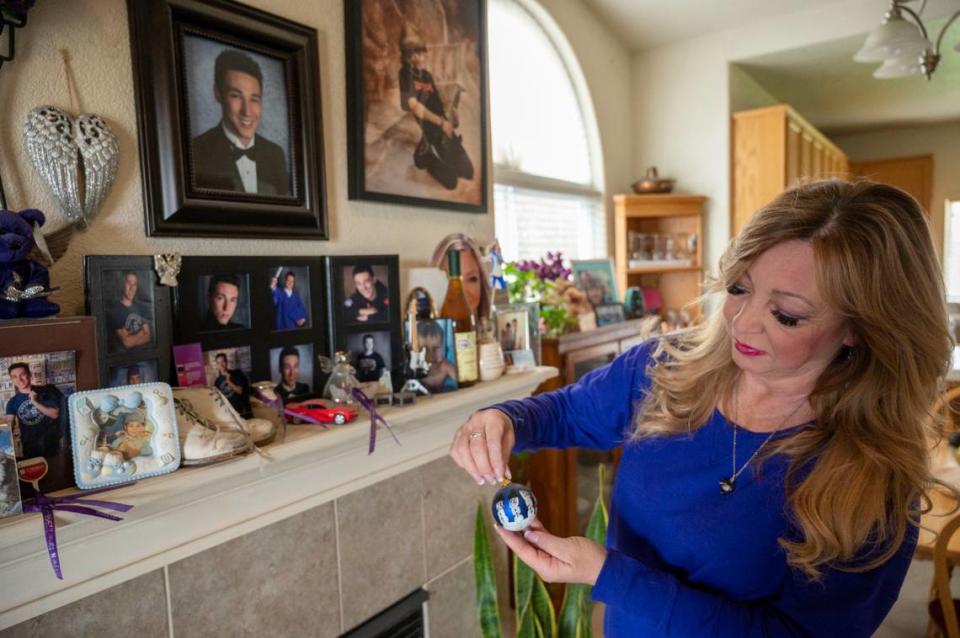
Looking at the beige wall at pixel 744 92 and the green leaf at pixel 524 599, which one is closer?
the green leaf at pixel 524 599

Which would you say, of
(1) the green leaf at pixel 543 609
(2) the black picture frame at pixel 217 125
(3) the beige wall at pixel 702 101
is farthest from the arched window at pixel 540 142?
(1) the green leaf at pixel 543 609

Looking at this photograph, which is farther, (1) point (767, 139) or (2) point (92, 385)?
(1) point (767, 139)

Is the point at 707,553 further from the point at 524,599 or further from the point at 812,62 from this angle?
the point at 812,62

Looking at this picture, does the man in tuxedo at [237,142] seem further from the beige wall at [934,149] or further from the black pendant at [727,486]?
the beige wall at [934,149]

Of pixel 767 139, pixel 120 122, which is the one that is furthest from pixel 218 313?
pixel 767 139

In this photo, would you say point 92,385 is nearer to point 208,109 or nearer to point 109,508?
point 109,508

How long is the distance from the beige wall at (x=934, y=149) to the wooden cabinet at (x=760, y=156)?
3.43m

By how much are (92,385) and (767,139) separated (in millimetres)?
3361

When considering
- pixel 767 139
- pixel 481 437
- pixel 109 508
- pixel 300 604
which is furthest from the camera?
pixel 767 139

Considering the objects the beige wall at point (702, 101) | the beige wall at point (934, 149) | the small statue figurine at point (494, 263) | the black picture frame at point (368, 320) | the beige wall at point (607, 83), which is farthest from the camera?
the beige wall at point (934, 149)

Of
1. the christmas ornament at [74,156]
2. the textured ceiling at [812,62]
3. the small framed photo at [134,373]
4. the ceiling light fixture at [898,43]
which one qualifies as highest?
the textured ceiling at [812,62]

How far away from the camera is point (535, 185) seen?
268cm

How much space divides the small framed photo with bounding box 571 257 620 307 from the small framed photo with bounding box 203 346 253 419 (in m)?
1.65

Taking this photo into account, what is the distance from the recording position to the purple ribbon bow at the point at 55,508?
0.79m
